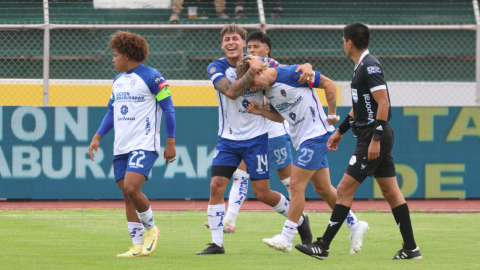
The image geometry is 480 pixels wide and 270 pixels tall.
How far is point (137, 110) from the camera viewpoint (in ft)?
17.9

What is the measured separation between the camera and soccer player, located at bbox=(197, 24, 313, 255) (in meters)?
5.62

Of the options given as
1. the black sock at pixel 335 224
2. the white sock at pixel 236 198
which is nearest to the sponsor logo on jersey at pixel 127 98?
the black sock at pixel 335 224

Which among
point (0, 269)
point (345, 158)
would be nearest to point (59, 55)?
point (345, 158)

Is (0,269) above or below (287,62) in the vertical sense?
below

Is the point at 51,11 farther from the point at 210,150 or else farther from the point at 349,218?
the point at 349,218

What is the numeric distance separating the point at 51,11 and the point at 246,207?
553 cm

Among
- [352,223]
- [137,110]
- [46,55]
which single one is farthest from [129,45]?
[46,55]

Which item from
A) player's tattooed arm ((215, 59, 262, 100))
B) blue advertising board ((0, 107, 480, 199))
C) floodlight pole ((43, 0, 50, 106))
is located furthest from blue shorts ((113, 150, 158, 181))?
floodlight pole ((43, 0, 50, 106))

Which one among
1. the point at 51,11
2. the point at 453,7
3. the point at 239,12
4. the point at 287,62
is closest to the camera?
the point at 51,11

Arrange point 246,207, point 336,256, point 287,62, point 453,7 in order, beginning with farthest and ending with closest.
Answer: point 453,7, point 287,62, point 246,207, point 336,256

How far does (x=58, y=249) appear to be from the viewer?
18.7ft

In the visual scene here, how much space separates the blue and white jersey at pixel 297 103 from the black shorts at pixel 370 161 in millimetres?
540

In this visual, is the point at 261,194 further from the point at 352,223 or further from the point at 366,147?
the point at 366,147

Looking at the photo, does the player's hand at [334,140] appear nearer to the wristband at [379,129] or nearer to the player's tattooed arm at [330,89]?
the player's tattooed arm at [330,89]
